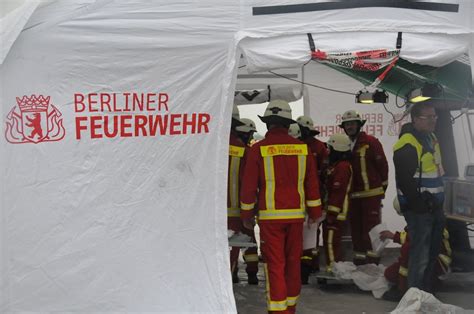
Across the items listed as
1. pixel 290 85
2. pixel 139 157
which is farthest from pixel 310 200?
pixel 290 85

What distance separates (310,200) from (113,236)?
1.77m

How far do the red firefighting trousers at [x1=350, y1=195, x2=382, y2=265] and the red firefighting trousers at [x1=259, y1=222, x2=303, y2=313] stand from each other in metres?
2.19

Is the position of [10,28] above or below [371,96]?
above

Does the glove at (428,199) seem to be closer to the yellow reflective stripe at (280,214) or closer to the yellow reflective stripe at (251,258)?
the yellow reflective stripe at (280,214)

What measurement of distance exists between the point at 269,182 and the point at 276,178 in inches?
2.8

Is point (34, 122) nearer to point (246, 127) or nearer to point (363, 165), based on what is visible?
point (246, 127)

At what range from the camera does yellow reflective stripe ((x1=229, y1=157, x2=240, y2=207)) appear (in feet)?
20.1

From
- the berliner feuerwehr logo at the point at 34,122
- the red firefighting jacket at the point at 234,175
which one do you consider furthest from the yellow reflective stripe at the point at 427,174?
the berliner feuerwehr logo at the point at 34,122

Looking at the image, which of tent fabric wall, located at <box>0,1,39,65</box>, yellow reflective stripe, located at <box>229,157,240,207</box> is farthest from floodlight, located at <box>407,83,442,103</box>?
tent fabric wall, located at <box>0,1,39,65</box>

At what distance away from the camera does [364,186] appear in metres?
7.15

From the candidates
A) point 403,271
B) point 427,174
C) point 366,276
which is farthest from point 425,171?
point 366,276

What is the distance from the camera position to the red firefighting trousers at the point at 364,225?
23.2 ft

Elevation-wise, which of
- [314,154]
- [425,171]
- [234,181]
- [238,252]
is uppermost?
[314,154]

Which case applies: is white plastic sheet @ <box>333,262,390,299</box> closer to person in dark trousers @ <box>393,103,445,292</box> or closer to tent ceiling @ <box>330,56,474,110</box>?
person in dark trousers @ <box>393,103,445,292</box>
